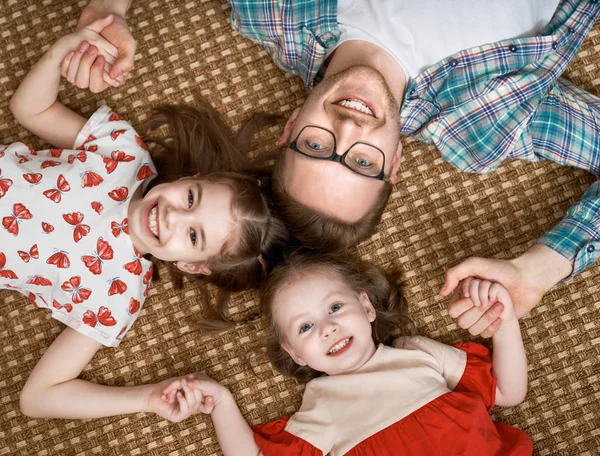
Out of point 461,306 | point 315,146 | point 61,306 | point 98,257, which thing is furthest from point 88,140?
point 461,306

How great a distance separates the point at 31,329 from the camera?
146 cm

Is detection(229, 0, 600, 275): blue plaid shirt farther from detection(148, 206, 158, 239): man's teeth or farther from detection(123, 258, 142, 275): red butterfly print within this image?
detection(123, 258, 142, 275): red butterfly print

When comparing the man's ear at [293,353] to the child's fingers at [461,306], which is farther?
the man's ear at [293,353]

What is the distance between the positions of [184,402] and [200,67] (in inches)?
31.6

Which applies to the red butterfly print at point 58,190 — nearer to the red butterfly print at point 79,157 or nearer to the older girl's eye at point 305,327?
the red butterfly print at point 79,157

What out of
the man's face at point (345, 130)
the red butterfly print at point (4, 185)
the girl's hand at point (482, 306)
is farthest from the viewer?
the red butterfly print at point (4, 185)

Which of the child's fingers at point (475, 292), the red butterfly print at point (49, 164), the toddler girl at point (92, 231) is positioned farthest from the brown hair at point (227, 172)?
the child's fingers at point (475, 292)

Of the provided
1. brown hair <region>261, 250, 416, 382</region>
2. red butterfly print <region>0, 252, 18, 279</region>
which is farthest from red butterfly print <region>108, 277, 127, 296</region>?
brown hair <region>261, 250, 416, 382</region>

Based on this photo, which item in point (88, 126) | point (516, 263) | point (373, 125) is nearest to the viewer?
point (373, 125)

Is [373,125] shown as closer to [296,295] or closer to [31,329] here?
[296,295]

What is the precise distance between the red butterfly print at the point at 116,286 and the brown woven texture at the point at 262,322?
12 cm

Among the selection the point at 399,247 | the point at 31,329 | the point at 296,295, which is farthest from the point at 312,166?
the point at 31,329

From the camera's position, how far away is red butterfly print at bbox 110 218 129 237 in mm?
1335

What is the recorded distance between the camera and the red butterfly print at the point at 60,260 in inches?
51.8
